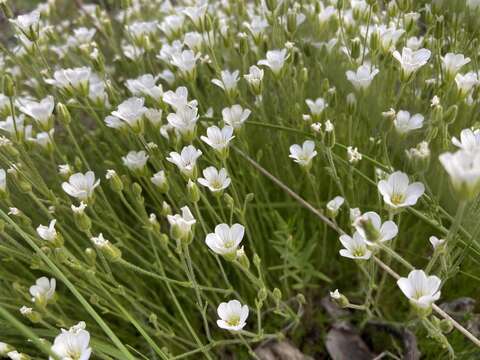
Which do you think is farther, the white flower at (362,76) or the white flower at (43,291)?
the white flower at (362,76)

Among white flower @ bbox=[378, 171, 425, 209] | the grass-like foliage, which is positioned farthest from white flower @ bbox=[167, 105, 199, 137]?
white flower @ bbox=[378, 171, 425, 209]

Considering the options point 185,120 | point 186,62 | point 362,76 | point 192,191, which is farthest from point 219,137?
point 362,76

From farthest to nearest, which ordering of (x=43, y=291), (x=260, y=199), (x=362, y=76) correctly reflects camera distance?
(x=260, y=199) < (x=362, y=76) < (x=43, y=291)

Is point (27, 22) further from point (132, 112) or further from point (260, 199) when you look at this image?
point (260, 199)

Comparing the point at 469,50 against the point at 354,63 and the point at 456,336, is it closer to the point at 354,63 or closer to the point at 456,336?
the point at 354,63

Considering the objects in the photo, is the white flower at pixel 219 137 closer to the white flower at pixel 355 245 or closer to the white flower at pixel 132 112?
the white flower at pixel 132 112

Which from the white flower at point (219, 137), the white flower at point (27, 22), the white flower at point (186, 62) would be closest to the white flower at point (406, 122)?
the white flower at point (219, 137)
